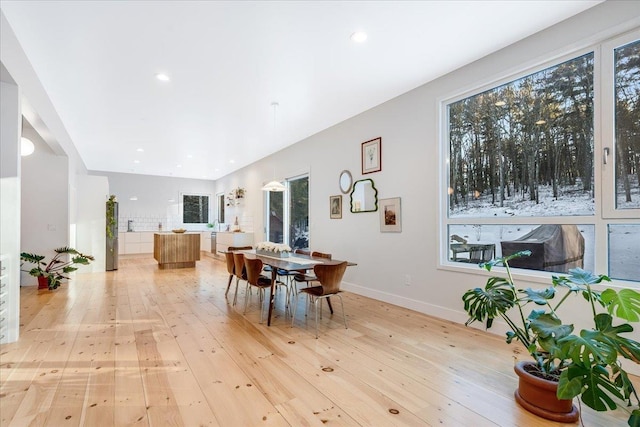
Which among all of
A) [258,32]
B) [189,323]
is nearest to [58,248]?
[189,323]

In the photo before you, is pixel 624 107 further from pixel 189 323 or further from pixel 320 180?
→ pixel 189 323

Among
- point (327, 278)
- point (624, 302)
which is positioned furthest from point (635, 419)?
point (327, 278)

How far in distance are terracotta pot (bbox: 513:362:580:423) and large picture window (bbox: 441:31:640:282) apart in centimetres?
130

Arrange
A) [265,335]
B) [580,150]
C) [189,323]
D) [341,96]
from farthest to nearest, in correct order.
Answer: [341,96]
[189,323]
[265,335]
[580,150]

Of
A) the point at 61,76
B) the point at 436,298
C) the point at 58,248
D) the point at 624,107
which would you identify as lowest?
the point at 436,298

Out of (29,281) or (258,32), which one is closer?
(258,32)

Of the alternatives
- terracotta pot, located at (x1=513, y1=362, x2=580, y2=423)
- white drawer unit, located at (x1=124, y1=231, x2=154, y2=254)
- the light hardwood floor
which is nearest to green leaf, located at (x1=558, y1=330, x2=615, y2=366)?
terracotta pot, located at (x1=513, y1=362, x2=580, y2=423)

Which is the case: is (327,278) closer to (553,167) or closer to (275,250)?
(275,250)

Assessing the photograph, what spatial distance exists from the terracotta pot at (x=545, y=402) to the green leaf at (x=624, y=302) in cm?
56

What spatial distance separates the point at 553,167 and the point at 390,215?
1.93 metres

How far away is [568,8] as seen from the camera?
2562 mm

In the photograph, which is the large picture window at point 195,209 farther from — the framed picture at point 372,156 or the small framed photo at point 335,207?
the framed picture at point 372,156

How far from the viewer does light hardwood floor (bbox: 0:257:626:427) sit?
1845mm

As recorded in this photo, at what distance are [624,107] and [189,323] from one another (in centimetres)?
456
